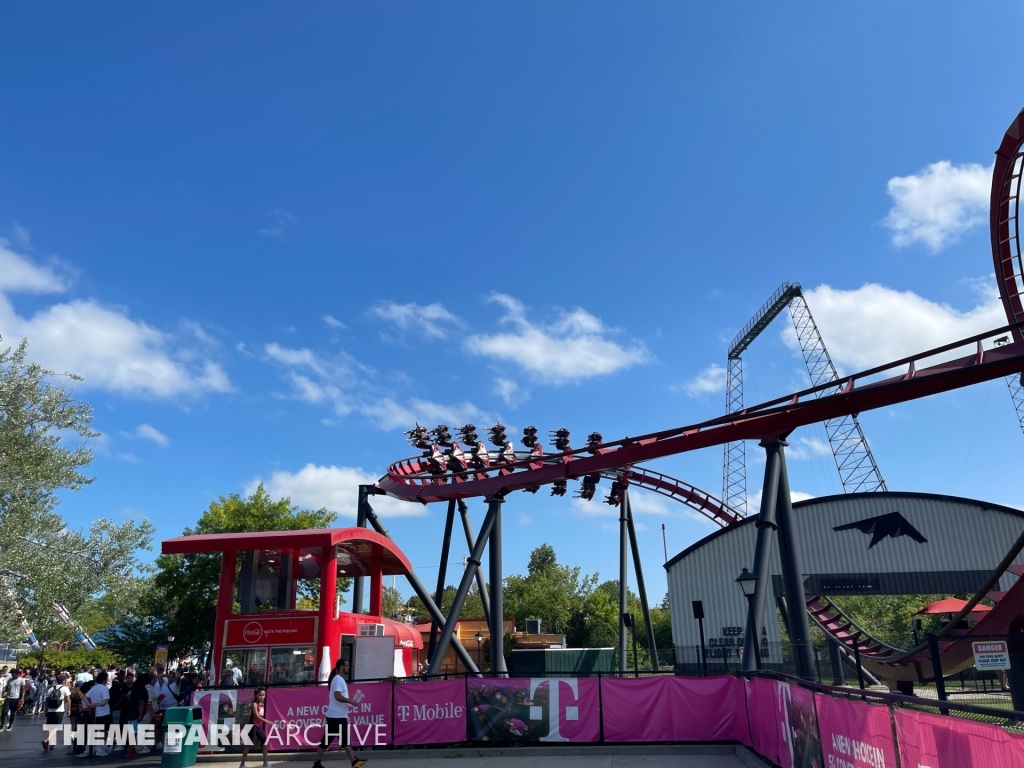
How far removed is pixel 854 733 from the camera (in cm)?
664

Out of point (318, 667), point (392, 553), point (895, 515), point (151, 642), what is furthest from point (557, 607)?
point (318, 667)

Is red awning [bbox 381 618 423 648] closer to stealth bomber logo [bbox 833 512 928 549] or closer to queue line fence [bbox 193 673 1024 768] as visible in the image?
queue line fence [bbox 193 673 1024 768]

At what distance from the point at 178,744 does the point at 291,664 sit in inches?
136

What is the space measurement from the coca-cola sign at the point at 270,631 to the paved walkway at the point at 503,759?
8.75 feet

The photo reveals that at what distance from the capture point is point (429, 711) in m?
14.6

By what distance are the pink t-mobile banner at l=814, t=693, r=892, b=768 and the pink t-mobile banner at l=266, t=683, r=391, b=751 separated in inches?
372

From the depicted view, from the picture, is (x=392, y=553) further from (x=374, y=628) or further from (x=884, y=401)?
(x=884, y=401)

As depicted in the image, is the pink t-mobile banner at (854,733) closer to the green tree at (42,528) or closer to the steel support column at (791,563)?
the steel support column at (791,563)

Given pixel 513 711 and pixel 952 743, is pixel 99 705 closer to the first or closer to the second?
pixel 513 711

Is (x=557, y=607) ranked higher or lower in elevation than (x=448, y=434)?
lower

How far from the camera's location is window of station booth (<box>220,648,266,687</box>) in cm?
1661

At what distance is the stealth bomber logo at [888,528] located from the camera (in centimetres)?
2769

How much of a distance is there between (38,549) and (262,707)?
13.0 m

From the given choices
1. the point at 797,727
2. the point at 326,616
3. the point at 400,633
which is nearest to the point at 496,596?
the point at 400,633
